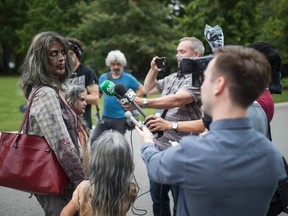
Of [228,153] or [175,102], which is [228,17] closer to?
[175,102]

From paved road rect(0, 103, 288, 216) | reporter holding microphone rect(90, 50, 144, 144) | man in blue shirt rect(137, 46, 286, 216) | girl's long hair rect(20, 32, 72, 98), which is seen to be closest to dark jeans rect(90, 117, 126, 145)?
reporter holding microphone rect(90, 50, 144, 144)

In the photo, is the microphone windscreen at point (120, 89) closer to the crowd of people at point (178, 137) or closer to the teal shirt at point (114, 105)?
the crowd of people at point (178, 137)

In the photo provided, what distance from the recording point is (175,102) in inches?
111

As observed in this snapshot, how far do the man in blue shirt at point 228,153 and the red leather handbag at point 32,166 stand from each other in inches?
41.2

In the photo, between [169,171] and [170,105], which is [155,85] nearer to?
[170,105]

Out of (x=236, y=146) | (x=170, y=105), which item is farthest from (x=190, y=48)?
(x=236, y=146)

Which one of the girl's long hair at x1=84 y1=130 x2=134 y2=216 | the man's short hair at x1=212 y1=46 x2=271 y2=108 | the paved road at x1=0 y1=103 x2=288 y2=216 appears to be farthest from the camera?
the paved road at x1=0 y1=103 x2=288 y2=216

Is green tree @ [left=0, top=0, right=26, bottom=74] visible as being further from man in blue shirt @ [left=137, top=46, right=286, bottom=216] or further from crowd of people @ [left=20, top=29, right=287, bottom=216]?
man in blue shirt @ [left=137, top=46, right=286, bottom=216]

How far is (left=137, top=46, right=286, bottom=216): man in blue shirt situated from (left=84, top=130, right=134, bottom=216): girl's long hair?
0.81m

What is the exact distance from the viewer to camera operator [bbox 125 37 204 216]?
2.83 m

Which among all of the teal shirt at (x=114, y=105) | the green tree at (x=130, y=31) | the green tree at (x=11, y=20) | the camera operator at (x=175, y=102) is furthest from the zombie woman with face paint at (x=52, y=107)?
the green tree at (x=11, y=20)

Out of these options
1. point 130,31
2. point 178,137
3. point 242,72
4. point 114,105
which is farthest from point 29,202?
point 130,31

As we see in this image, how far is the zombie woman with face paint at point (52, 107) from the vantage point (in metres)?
2.20

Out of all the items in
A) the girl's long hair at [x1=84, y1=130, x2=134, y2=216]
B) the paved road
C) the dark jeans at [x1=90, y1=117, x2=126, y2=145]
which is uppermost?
the girl's long hair at [x1=84, y1=130, x2=134, y2=216]
